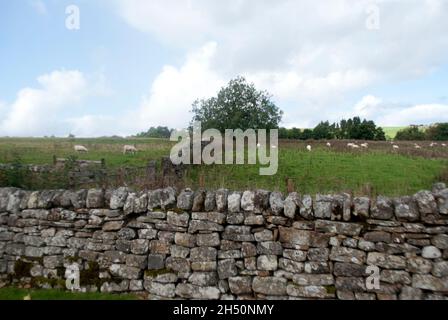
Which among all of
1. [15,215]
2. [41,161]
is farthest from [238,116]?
[15,215]

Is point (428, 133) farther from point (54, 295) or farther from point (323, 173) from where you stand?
point (54, 295)

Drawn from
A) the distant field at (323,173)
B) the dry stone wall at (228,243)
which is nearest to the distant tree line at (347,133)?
the distant field at (323,173)

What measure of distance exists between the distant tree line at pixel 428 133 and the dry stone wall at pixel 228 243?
189 feet

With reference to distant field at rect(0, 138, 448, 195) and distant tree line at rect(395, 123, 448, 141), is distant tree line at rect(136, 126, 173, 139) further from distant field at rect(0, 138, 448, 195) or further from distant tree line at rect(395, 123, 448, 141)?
distant tree line at rect(395, 123, 448, 141)

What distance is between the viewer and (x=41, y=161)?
54.1 feet

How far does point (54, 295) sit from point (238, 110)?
166ft

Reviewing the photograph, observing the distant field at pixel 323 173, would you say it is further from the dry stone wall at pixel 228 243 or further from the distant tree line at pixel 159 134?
the distant tree line at pixel 159 134

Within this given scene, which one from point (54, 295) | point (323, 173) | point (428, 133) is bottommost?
point (54, 295)

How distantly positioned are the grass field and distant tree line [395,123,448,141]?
194 ft

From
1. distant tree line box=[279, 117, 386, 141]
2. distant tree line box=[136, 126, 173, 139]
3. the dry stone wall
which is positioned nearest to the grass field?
the dry stone wall

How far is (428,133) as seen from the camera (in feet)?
192

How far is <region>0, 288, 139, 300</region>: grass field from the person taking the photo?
5762 millimetres

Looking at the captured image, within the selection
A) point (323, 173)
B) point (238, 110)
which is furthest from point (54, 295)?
point (238, 110)
